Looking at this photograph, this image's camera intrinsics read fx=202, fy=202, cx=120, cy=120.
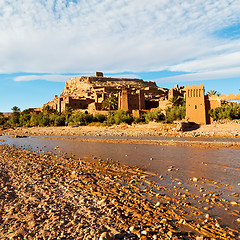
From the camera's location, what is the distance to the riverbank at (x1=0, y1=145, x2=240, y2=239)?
3346 millimetres

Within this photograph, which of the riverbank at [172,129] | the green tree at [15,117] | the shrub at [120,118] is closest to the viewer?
the riverbank at [172,129]

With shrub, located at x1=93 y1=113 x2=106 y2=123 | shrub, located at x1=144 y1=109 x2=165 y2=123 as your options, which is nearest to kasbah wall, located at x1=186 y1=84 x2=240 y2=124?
shrub, located at x1=144 y1=109 x2=165 y2=123

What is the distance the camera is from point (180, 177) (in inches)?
268

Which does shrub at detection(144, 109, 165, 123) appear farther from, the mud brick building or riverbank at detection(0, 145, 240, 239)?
riverbank at detection(0, 145, 240, 239)

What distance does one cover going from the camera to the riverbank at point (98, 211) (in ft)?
11.0

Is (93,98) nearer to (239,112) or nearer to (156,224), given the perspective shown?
(239,112)

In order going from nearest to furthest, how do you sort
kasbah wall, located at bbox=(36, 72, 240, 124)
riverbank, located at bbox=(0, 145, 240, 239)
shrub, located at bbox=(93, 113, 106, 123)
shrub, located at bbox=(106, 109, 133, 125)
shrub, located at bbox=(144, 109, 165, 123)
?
riverbank, located at bbox=(0, 145, 240, 239) → kasbah wall, located at bbox=(36, 72, 240, 124) → shrub, located at bbox=(144, 109, 165, 123) → shrub, located at bbox=(106, 109, 133, 125) → shrub, located at bbox=(93, 113, 106, 123)

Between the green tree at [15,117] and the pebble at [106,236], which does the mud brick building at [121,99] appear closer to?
the green tree at [15,117]

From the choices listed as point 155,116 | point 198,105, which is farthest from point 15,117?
point 198,105

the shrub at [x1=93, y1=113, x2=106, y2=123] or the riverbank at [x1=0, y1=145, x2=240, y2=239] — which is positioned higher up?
the shrub at [x1=93, y1=113, x2=106, y2=123]

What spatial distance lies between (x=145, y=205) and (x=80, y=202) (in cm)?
146

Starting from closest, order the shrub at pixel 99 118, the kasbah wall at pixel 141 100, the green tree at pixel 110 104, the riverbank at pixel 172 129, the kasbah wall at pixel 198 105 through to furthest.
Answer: the riverbank at pixel 172 129
the kasbah wall at pixel 198 105
the kasbah wall at pixel 141 100
the shrub at pixel 99 118
the green tree at pixel 110 104

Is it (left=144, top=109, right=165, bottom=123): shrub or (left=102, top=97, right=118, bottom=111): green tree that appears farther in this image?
(left=102, top=97, right=118, bottom=111): green tree

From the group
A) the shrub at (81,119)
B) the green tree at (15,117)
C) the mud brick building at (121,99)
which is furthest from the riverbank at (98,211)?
the green tree at (15,117)
